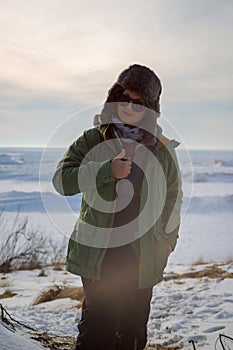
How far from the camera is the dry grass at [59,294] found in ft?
11.5

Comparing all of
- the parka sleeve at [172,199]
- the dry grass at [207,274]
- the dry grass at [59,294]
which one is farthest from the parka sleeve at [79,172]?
the dry grass at [207,274]

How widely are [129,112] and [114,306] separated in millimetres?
669

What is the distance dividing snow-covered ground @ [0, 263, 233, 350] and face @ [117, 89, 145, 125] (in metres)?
0.95

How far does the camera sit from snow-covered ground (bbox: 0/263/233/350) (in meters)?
2.62

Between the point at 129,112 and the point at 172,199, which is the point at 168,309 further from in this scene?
the point at 129,112

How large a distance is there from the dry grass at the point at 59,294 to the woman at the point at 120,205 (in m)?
2.03

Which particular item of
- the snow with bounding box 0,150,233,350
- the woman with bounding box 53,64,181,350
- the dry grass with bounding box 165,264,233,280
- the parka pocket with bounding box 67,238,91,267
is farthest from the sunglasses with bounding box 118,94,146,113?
the dry grass with bounding box 165,264,233,280

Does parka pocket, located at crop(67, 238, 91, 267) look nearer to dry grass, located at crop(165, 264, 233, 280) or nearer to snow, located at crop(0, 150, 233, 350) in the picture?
snow, located at crop(0, 150, 233, 350)

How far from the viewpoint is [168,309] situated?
3201mm

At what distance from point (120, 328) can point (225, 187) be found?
40.6ft

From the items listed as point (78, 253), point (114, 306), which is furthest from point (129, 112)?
point (114, 306)

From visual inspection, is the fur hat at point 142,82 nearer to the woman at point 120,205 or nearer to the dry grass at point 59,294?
the woman at point 120,205

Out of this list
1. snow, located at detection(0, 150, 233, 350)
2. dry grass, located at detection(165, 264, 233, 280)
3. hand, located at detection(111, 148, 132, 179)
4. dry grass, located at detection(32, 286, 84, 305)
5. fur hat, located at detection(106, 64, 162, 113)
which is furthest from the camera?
dry grass, located at detection(165, 264, 233, 280)

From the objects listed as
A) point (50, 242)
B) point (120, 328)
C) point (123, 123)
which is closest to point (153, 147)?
point (123, 123)
